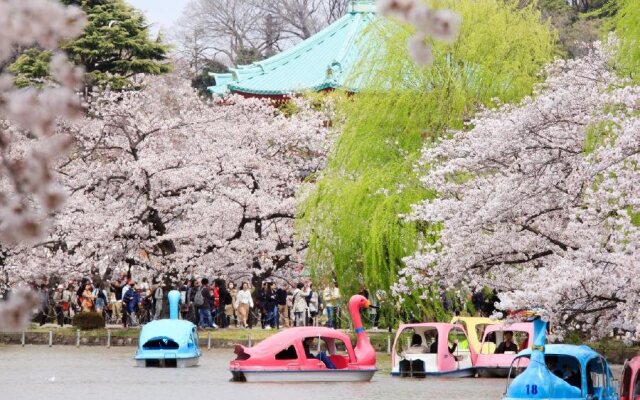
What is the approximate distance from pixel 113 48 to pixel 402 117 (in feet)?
67.0

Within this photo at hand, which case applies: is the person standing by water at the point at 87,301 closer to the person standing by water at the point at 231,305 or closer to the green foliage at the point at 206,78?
the person standing by water at the point at 231,305

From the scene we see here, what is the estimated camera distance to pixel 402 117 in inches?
1303

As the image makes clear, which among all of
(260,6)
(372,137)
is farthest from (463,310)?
(260,6)

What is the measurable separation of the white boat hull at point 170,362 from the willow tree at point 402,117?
4.74m

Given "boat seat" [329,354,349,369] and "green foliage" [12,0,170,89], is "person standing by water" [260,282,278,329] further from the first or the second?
"boat seat" [329,354,349,369]

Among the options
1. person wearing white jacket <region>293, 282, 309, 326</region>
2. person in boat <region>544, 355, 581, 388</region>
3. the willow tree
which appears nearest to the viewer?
person in boat <region>544, 355, 581, 388</region>

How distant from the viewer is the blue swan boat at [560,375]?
62.7ft

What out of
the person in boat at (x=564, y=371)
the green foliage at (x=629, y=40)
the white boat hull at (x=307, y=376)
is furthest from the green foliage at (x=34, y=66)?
the person in boat at (x=564, y=371)

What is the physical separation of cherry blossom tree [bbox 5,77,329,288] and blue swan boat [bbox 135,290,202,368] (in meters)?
8.48

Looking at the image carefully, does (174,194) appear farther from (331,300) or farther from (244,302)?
(331,300)

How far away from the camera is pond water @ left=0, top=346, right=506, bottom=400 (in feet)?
73.6

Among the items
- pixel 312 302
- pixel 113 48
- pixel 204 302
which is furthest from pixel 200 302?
pixel 113 48

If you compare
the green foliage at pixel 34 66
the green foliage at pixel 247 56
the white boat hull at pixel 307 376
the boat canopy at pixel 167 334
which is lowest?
the white boat hull at pixel 307 376

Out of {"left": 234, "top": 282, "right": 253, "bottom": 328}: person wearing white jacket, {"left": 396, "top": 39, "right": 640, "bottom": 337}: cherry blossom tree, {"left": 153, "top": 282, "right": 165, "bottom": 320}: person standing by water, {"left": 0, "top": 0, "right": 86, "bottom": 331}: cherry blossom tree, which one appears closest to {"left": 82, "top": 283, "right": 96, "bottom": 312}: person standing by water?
{"left": 153, "top": 282, "right": 165, "bottom": 320}: person standing by water
